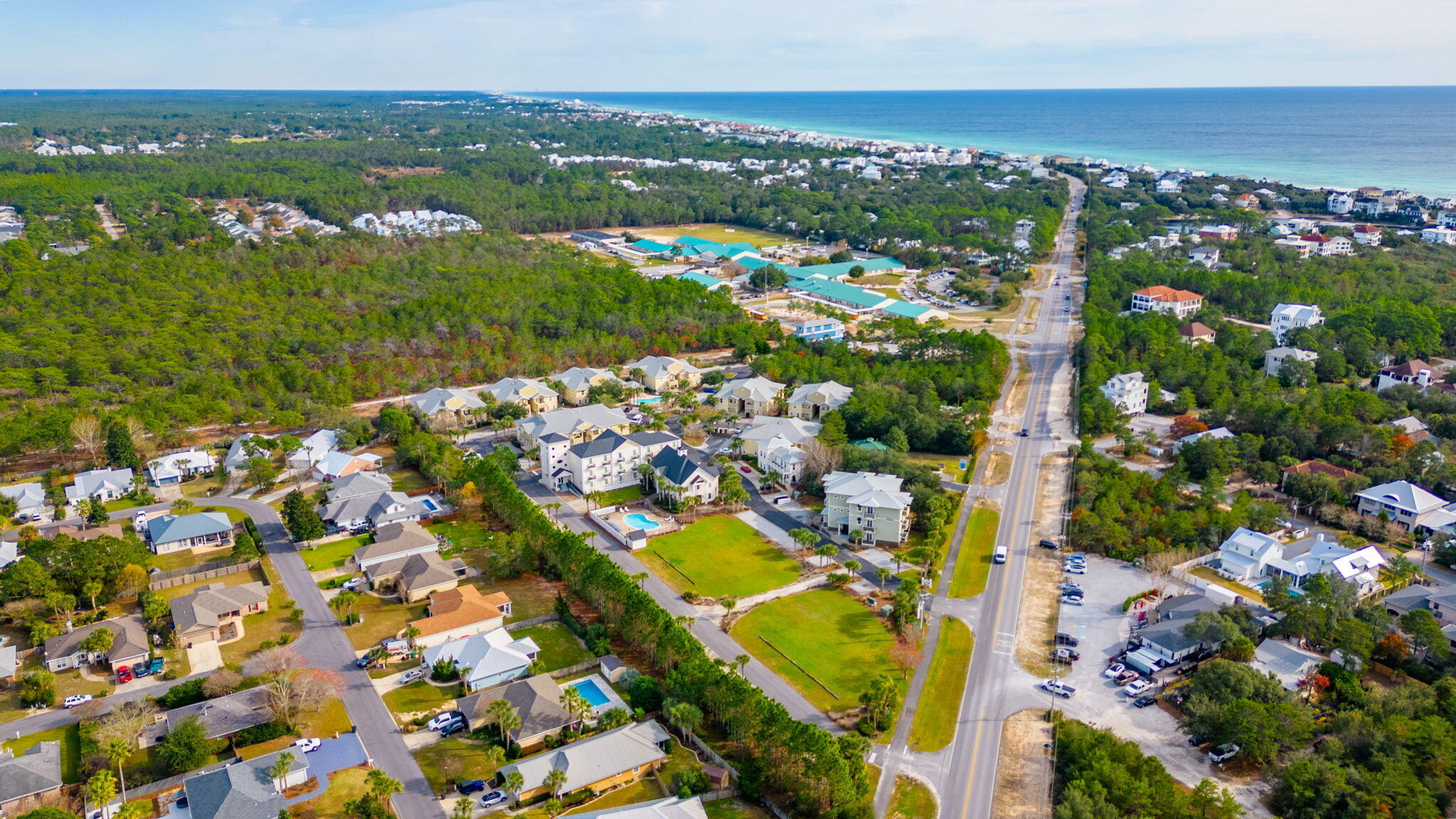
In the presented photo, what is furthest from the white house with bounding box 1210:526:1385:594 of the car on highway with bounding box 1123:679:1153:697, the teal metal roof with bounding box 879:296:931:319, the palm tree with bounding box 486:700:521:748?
the teal metal roof with bounding box 879:296:931:319

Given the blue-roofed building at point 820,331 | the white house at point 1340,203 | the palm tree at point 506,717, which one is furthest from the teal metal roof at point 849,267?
the palm tree at point 506,717

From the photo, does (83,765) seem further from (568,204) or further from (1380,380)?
(568,204)

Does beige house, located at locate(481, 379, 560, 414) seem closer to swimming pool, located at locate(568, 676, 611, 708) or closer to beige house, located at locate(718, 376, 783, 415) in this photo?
beige house, located at locate(718, 376, 783, 415)

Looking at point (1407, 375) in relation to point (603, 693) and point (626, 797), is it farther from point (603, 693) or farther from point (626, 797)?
point (626, 797)

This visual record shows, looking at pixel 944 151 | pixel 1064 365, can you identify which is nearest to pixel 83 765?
pixel 1064 365

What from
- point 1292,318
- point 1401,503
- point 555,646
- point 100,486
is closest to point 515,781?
point 555,646
